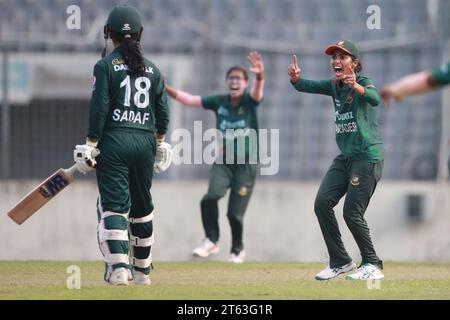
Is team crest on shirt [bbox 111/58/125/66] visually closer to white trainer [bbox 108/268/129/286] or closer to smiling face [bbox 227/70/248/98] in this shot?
white trainer [bbox 108/268/129/286]

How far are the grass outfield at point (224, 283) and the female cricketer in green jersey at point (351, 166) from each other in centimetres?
22

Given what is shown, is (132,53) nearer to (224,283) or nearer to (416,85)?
(224,283)

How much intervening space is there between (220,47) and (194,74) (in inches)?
18.6

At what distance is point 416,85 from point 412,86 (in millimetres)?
32

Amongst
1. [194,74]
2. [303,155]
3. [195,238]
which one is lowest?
[195,238]

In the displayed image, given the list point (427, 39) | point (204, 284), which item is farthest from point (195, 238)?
point (204, 284)

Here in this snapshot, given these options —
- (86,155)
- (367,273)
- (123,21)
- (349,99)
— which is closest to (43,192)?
(86,155)

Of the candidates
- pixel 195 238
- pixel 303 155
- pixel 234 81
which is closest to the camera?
pixel 234 81

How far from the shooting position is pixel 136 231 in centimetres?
879

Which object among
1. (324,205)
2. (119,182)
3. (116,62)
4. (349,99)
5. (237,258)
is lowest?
(237,258)

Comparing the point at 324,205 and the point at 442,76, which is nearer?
the point at 442,76

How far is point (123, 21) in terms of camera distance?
28.3ft

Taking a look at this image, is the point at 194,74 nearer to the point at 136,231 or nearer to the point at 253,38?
the point at 253,38

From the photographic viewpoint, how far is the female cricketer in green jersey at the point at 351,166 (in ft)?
29.8
